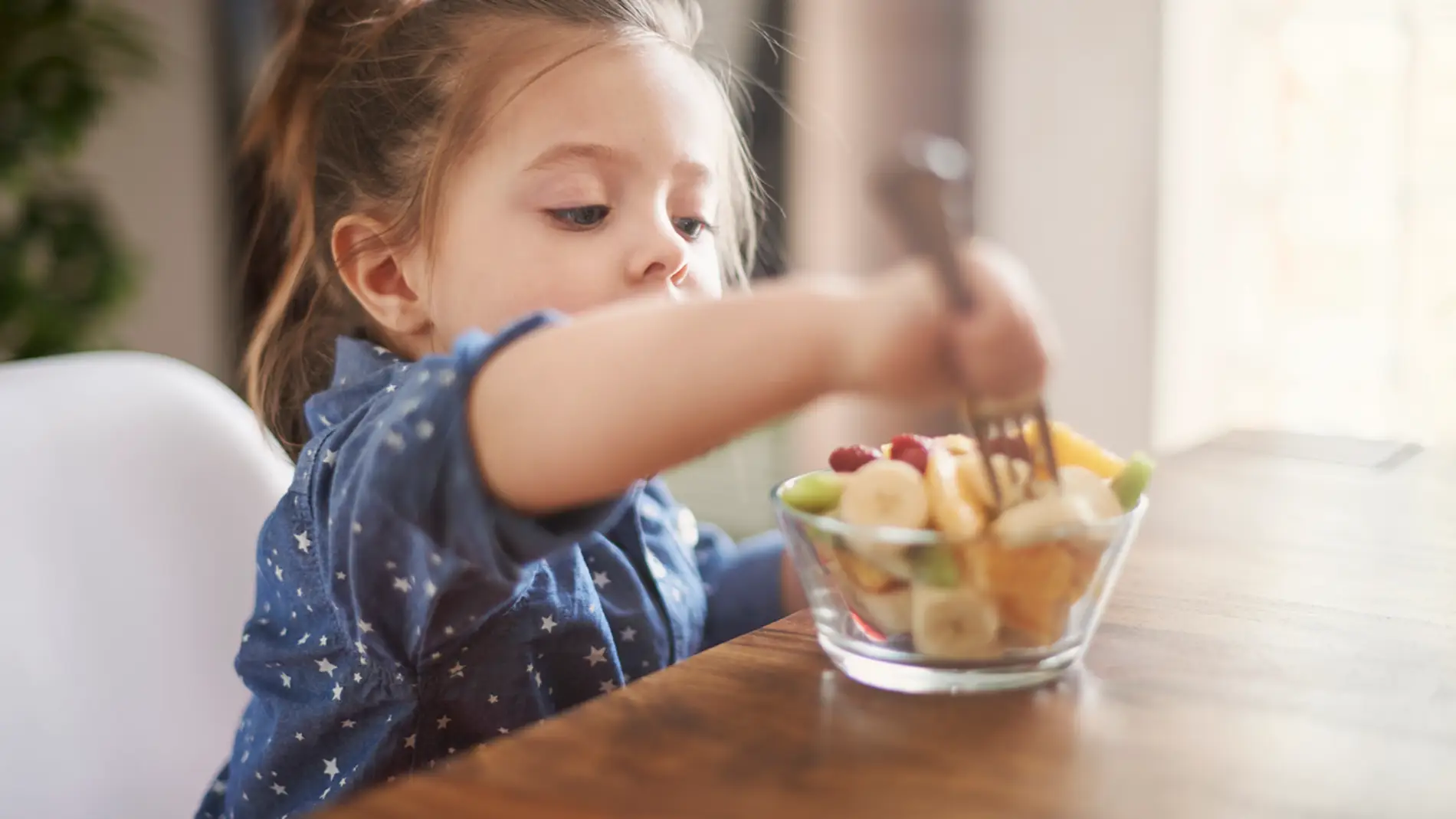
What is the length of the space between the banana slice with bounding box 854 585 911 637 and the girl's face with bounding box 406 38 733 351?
31 centimetres

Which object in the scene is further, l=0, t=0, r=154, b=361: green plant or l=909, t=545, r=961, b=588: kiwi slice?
l=0, t=0, r=154, b=361: green plant

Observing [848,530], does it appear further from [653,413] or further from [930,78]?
[930,78]

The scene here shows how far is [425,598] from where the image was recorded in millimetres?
565

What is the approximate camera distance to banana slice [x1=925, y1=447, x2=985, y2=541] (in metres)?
0.48

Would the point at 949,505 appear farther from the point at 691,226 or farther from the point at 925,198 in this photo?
the point at 691,226

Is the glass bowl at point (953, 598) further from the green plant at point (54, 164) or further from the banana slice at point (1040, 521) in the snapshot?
the green plant at point (54, 164)

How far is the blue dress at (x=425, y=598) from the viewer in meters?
0.53

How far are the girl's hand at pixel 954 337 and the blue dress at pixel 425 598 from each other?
0.14 meters

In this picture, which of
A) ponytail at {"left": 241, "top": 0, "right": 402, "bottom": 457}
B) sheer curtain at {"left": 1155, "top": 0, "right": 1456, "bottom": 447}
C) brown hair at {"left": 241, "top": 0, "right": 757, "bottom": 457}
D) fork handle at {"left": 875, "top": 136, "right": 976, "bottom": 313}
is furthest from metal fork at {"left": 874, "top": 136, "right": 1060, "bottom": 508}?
sheer curtain at {"left": 1155, "top": 0, "right": 1456, "bottom": 447}

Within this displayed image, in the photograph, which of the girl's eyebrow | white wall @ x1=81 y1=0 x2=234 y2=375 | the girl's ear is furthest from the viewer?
white wall @ x1=81 y1=0 x2=234 y2=375

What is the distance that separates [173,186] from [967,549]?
284 centimetres

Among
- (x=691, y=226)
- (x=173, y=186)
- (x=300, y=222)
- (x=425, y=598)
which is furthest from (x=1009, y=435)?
(x=173, y=186)

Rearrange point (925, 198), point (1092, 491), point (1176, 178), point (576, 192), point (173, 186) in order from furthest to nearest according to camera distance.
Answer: point (173, 186) → point (1176, 178) → point (576, 192) → point (1092, 491) → point (925, 198)

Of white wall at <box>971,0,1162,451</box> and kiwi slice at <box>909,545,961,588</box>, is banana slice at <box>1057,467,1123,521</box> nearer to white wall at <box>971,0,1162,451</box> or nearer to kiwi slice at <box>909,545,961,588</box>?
kiwi slice at <box>909,545,961,588</box>
